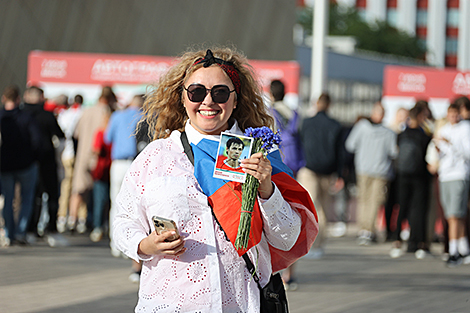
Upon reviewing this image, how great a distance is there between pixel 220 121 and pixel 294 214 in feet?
1.54

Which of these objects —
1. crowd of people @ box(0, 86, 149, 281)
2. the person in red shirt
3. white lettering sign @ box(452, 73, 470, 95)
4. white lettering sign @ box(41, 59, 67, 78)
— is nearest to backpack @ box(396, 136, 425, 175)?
crowd of people @ box(0, 86, 149, 281)

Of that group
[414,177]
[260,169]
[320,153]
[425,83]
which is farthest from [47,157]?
[425,83]

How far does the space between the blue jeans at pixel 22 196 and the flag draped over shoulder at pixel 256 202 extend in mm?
7241

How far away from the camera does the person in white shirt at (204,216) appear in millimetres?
2645

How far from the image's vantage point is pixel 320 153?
31.0 feet

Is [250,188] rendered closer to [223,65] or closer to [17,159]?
[223,65]

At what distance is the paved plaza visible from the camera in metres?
6.34

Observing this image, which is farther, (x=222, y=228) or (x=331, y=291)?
(x=331, y=291)

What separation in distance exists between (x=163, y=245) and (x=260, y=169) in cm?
43

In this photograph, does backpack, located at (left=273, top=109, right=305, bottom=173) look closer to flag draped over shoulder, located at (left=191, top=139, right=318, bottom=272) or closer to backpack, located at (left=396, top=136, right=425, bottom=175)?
backpack, located at (left=396, top=136, right=425, bottom=175)

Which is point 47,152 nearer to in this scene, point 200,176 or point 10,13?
point 200,176

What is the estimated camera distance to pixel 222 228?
8.78 ft

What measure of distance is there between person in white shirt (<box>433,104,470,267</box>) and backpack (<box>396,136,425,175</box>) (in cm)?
77

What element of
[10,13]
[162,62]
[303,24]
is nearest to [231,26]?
[10,13]
